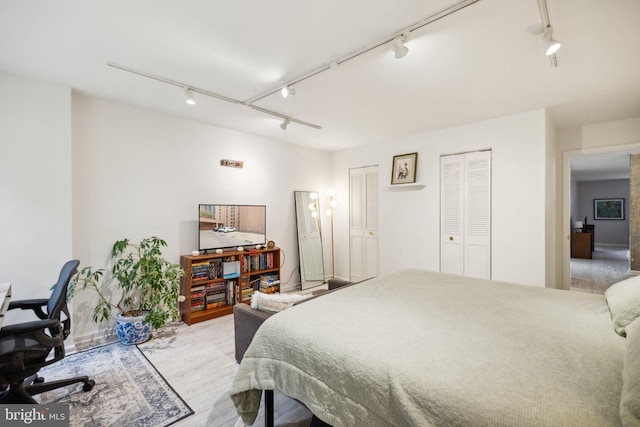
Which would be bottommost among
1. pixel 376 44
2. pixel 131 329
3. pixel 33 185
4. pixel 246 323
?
pixel 131 329

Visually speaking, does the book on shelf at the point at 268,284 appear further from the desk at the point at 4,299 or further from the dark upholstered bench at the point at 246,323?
the desk at the point at 4,299

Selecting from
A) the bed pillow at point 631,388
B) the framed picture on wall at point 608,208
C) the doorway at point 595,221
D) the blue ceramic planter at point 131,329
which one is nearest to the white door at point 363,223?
the doorway at point 595,221

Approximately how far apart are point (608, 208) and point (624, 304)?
1245 cm

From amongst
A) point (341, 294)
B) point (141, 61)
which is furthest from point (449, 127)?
point (141, 61)

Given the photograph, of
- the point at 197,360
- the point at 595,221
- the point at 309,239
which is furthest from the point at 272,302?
the point at 595,221

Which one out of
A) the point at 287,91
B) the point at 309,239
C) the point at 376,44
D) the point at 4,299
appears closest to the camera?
the point at 4,299

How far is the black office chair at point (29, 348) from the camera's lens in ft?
5.44

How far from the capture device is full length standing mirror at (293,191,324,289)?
508 centimetres

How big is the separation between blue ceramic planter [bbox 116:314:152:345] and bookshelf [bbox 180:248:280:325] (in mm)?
562

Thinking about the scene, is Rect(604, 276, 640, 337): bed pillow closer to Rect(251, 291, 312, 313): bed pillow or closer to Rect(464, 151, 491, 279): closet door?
Rect(251, 291, 312, 313): bed pillow

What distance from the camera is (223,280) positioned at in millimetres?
3820

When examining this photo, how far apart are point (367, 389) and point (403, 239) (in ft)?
12.0

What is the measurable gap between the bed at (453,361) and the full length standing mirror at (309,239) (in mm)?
3103

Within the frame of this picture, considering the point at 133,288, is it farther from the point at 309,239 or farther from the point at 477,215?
the point at 477,215
